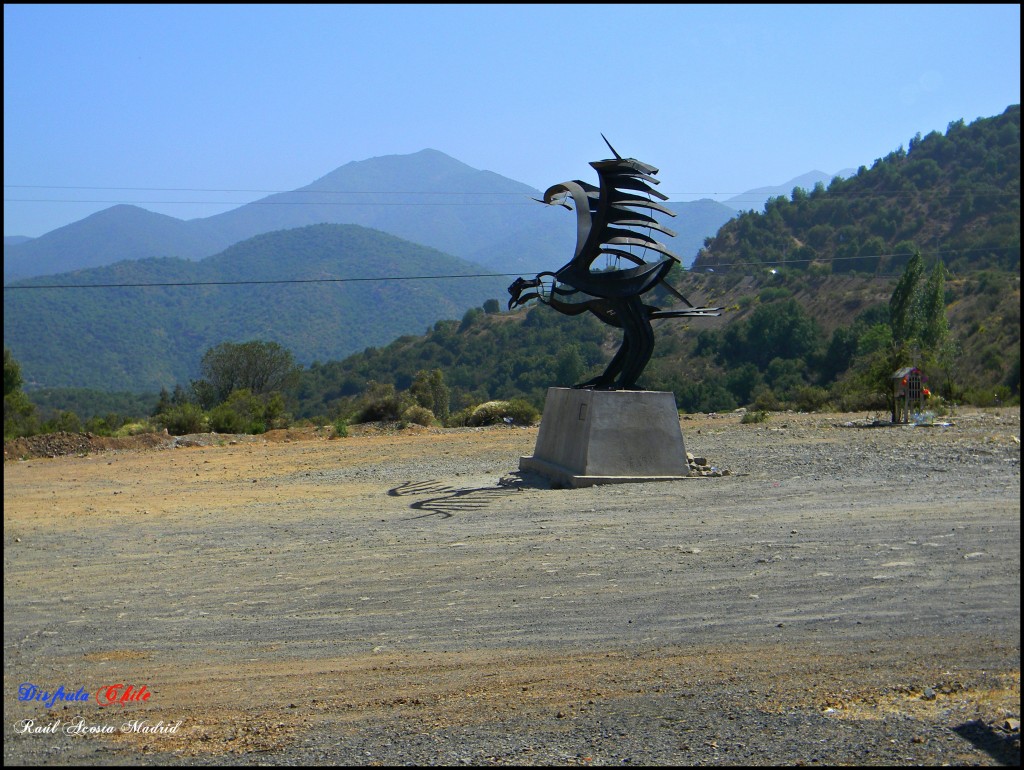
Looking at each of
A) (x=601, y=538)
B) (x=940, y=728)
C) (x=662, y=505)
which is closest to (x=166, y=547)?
(x=601, y=538)

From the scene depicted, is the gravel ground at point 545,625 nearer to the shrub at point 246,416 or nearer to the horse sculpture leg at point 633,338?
the horse sculpture leg at point 633,338

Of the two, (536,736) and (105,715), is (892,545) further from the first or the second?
(105,715)

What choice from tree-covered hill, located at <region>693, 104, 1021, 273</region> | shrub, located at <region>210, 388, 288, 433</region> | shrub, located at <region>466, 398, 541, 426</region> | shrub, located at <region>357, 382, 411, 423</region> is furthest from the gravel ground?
tree-covered hill, located at <region>693, 104, 1021, 273</region>

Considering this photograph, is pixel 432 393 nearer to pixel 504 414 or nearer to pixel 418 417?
pixel 418 417

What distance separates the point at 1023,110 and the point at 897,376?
68.1ft

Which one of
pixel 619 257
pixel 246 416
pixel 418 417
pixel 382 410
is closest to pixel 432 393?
pixel 382 410

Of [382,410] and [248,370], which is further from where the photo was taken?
[248,370]

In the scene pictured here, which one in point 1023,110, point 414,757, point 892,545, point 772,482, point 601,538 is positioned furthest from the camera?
point 772,482

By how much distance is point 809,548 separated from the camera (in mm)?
9250

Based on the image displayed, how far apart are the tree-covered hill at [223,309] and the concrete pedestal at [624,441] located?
268ft

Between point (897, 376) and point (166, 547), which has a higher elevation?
point (897, 376)

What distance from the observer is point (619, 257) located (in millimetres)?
16562

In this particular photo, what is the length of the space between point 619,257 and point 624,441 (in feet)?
11.3

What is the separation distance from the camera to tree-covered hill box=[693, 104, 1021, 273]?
66.5 meters
